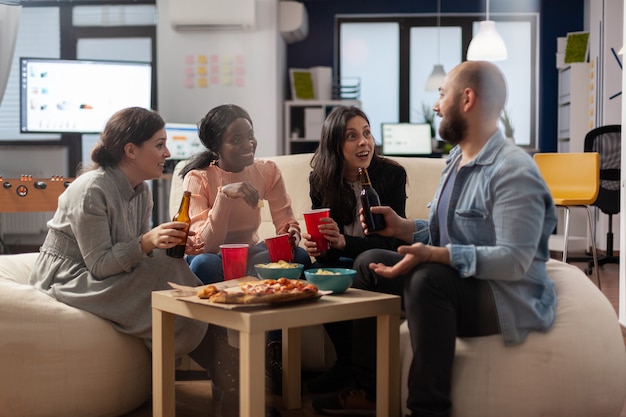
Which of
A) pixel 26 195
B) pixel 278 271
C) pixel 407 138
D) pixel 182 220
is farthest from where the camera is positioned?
pixel 407 138

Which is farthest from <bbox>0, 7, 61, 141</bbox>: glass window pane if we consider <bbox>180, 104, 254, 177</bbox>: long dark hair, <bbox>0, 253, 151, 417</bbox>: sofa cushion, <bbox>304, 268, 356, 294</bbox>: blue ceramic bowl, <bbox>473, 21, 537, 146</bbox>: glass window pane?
<bbox>304, 268, 356, 294</bbox>: blue ceramic bowl

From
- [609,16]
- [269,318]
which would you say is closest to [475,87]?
[269,318]

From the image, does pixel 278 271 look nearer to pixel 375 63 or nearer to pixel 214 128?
pixel 214 128

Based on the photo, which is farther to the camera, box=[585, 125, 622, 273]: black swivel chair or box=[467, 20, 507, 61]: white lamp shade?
box=[585, 125, 622, 273]: black swivel chair

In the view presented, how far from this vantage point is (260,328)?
1.61 meters

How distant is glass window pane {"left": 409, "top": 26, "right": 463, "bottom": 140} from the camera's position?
7770 millimetres

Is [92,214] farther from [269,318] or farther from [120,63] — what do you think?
[120,63]

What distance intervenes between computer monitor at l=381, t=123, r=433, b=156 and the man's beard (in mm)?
5198

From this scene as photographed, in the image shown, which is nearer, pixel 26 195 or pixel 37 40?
pixel 26 195

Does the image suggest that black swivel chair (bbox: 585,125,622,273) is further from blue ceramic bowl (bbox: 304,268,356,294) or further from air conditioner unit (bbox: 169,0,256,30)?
blue ceramic bowl (bbox: 304,268,356,294)

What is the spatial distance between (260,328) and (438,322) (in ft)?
1.30

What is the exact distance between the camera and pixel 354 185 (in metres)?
2.48

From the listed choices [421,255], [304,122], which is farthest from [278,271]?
[304,122]

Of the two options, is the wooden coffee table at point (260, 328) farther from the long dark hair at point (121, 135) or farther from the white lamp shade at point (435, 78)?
the white lamp shade at point (435, 78)
